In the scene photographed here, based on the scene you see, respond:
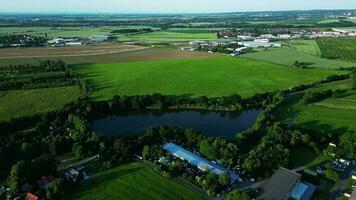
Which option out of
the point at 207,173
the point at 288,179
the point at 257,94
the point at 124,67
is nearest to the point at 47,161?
the point at 207,173

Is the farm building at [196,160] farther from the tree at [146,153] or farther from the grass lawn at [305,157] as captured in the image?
the grass lawn at [305,157]

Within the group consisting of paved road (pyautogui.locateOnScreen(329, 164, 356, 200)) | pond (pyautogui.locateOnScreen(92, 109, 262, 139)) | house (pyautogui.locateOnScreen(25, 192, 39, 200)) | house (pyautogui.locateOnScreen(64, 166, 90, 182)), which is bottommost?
pond (pyautogui.locateOnScreen(92, 109, 262, 139))

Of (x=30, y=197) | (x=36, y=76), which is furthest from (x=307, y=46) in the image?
(x=30, y=197)

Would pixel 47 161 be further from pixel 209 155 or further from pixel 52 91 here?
pixel 52 91

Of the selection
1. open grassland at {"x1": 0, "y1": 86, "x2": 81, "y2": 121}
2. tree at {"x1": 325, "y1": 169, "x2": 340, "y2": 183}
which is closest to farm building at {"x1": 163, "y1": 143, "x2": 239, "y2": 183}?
tree at {"x1": 325, "y1": 169, "x2": 340, "y2": 183}

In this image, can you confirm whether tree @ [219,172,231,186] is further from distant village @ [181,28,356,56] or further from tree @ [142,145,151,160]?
distant village @ [181,28,356,56]

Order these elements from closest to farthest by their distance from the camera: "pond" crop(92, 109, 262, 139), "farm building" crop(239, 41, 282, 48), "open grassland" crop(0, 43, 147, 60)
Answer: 1. "pond" crop(92, 109, 262, 139)
2. "open grassland" crop(0, 43, 147, 60)
3. "farm building" crop(239, 41, 282, 48)

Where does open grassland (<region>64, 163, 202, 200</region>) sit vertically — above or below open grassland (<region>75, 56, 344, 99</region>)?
below
